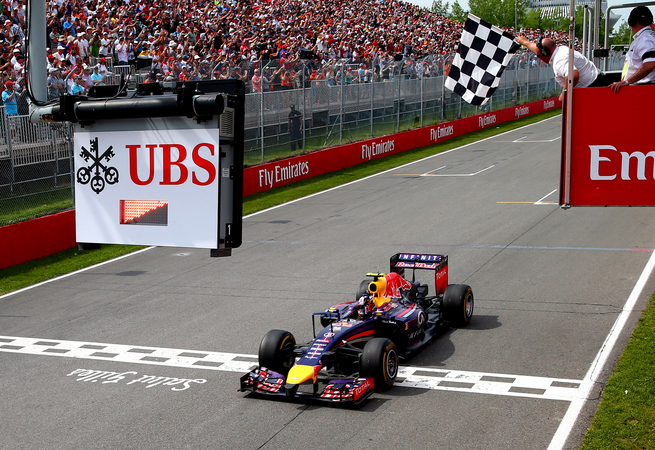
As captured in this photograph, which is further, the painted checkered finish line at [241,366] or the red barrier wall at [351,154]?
the red barrier wall at [351,154]

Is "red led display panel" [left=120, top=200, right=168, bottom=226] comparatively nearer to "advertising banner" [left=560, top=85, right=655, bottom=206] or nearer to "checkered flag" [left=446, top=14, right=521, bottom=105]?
"advertising banner" [left=560, top=85, right=655, bottom=206]

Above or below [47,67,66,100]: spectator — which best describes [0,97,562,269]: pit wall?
below

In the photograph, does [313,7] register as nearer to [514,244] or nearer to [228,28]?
[228,28]

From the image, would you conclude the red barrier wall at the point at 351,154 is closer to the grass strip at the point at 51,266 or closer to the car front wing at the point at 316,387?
the grass strip at the point at 51,266

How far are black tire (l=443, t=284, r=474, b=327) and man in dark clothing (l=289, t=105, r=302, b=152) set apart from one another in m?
14.8

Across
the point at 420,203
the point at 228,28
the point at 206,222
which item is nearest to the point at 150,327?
the point at 206,222

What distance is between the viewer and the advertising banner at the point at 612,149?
5.57 meters

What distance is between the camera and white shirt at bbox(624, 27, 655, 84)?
18.3 ft

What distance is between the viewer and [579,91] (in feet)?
18.5

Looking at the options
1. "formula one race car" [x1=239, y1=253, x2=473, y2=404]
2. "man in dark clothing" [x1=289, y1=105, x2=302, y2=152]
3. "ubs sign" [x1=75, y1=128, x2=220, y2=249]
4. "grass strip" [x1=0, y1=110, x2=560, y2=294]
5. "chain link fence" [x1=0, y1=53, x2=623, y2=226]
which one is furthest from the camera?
"man in dark clothing" [x1=289, y1=105, x2=302, y2=152]

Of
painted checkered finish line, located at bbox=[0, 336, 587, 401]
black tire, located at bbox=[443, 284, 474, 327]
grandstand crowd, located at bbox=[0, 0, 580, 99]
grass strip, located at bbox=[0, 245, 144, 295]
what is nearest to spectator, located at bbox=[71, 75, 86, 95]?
grandstand crowd, located at bbox=[0, 0, 580, 99]

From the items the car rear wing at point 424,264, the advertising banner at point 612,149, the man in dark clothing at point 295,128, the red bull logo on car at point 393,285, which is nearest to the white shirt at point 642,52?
the advertising banner at point 612,149

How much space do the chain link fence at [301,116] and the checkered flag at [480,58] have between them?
4.47 meters

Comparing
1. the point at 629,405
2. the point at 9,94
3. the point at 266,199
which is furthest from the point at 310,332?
the point at 266,199
